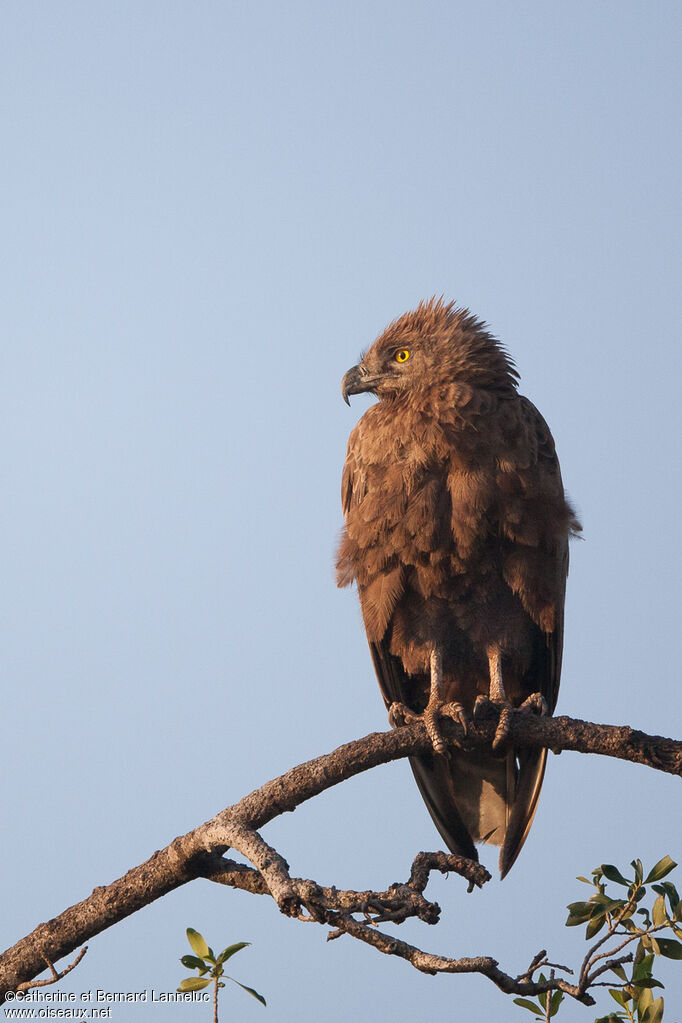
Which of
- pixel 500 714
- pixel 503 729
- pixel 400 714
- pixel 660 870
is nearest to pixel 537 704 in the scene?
pixel 500 714

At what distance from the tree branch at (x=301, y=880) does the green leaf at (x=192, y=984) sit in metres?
0.37

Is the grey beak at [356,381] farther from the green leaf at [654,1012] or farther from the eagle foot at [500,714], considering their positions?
the green leaf at [654,1012]

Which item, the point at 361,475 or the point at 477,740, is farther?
the point at 361,475

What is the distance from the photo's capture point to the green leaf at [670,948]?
394cm

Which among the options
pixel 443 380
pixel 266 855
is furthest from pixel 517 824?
pixel 266 855

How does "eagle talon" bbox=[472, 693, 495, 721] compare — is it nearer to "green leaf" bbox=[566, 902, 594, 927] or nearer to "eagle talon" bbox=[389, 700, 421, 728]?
"eagle talon" bbox=[389, 700, 421, 728]

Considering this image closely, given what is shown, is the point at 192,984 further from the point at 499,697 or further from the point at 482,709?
the point at 499,697

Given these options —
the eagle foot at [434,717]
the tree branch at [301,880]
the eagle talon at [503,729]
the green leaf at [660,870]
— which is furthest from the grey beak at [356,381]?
the green leaf at [660,870]

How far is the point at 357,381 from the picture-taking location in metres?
6.68

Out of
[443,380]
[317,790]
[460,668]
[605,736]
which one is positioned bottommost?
[317,790]

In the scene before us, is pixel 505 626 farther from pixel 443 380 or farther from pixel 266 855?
pixel 266 855

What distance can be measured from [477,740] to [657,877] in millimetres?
1662

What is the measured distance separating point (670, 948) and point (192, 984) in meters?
1.72

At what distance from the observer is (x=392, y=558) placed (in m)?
5.88
